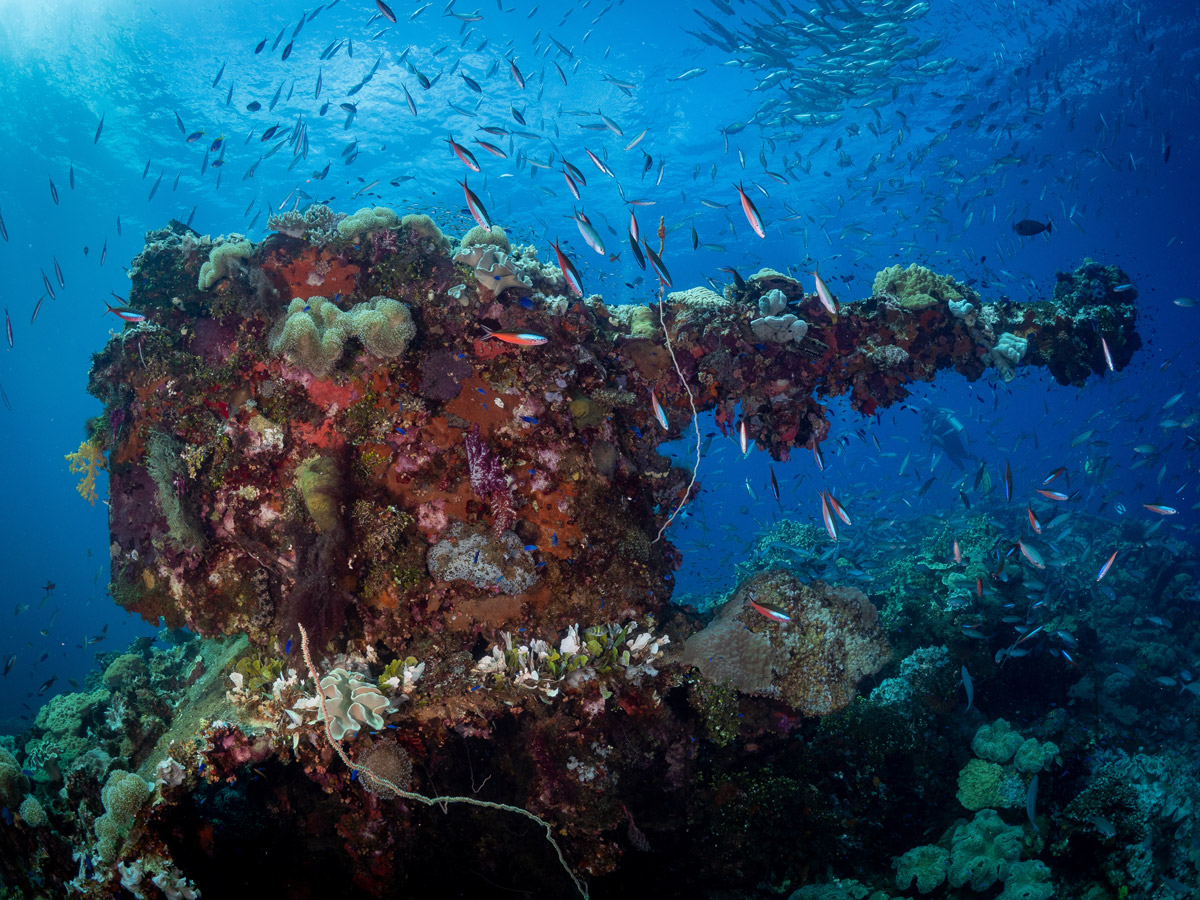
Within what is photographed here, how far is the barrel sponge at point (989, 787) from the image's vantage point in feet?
21.4

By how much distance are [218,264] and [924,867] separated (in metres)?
10.5

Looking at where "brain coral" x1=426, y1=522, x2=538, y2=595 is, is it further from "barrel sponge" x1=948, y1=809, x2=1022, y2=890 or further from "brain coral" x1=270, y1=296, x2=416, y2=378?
"barrel sponge" x1=948, y1=809, x2=1022, y2=890

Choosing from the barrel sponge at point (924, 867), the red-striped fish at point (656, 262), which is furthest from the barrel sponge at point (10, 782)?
the barrel sponge at point (924, 867)

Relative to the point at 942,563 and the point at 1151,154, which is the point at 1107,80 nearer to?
the point at 1151,154

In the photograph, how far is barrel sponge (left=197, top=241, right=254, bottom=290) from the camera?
6047mm

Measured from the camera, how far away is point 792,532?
16719mm

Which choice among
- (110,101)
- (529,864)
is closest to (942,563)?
(529,864)

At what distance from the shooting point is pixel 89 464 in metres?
6.35

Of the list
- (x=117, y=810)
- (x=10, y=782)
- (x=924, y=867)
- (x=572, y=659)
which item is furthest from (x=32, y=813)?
(x=924, y=867)

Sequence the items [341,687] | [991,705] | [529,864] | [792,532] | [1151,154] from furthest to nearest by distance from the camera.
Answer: [1151,154] → [792,532] → [991,705] → [529,864] → [341,687]

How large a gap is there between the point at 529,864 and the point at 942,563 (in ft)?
44.3

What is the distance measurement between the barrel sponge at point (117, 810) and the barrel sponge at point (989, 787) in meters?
8.93

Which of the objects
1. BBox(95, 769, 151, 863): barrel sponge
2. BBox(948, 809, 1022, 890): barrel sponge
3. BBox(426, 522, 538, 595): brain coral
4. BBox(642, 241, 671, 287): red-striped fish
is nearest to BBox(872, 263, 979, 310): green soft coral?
BBox(642, 241, 671, 287): red-striped fish

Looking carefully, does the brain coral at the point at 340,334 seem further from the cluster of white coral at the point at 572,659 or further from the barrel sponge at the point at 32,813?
the barrel sponge at the point at 32,813
